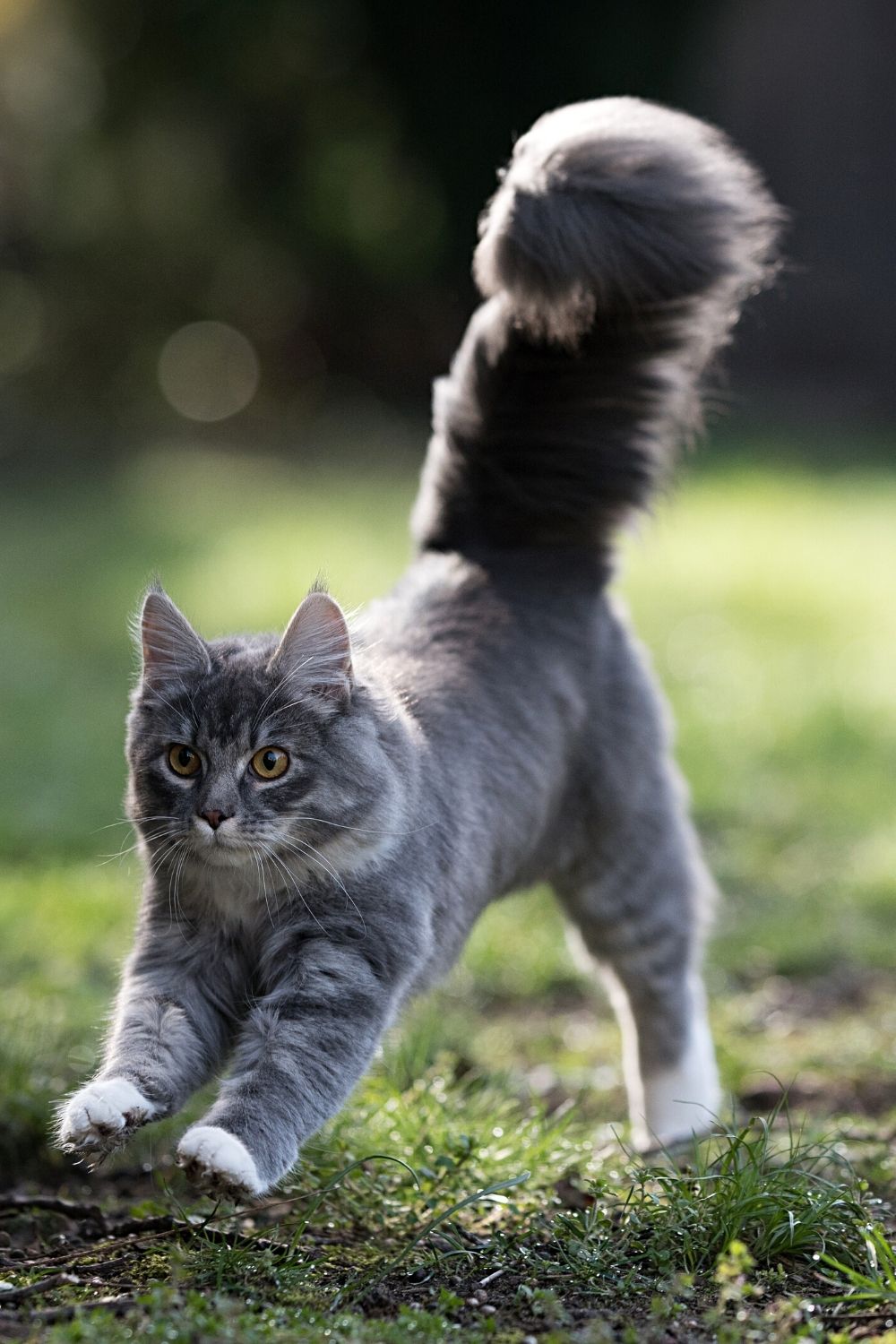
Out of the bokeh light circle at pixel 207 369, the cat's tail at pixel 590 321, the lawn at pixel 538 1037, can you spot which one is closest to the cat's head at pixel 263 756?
the lawn at pixel 538 1037

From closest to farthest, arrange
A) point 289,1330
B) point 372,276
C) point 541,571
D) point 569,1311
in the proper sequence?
point 289,1330, point 569,1311, point 541,571, point 372,276

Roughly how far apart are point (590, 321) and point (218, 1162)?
7.22 feet

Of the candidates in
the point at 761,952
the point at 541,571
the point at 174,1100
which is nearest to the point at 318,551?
the point at 761,952

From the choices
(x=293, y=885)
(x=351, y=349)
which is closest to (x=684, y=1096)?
(x=293, y=885)

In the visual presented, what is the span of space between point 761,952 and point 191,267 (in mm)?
12032

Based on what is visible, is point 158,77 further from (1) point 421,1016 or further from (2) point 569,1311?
(2) point 569,1311

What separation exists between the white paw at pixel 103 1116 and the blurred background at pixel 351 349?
3.54m

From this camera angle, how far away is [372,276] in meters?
14.7

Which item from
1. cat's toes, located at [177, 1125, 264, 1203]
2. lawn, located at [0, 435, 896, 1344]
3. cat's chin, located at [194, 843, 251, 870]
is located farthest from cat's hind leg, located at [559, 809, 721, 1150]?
cat's toes, located at [177, 1125, 264, 1203]

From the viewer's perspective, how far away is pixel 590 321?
3.74 meters

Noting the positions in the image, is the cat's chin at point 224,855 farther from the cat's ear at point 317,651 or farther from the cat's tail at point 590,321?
the cat's tail at point 590,321

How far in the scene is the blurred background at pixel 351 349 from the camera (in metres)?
7.54

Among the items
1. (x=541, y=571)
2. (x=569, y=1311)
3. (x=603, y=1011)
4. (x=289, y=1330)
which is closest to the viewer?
(x=289, y=1330)

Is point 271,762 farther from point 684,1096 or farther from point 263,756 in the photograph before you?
point 684,1096
